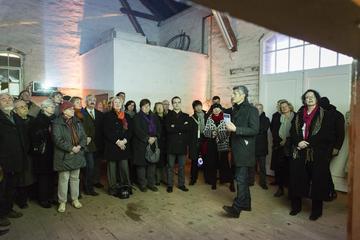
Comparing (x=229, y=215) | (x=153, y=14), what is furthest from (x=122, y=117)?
(x=153, y=14)

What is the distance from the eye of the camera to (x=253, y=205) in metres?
3.71

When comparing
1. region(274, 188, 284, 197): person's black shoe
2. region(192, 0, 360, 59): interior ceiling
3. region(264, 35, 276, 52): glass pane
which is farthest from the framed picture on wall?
region(192, 0, 360, 59): interior ceiling

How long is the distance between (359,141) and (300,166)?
93.3 inches

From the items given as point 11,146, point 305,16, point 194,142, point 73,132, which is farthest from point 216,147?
point 305,16

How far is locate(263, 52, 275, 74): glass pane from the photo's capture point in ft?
18.8

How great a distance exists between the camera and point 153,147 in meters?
4.28

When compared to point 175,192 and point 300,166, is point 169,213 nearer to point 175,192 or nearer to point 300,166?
point 175,192

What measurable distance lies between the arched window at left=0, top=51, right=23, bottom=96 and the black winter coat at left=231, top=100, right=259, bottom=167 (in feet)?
19.2

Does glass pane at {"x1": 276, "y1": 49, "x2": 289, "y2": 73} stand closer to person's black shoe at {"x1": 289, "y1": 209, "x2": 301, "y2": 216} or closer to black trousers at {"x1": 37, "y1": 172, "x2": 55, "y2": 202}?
person's black shoe at {"x1": 289, "y1": 209, "x2": 301, "y2": 216}

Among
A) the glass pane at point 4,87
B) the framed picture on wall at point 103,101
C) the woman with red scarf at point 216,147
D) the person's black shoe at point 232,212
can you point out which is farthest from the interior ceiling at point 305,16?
the glass pane at point 4,87

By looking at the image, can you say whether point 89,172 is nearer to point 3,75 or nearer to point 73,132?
point 73,132

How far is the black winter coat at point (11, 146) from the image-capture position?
3.05 meters

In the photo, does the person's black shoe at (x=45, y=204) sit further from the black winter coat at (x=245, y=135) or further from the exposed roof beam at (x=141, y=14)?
the exposed roof beam at (x=141, y=14)

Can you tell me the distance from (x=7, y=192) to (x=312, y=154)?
140 inches
